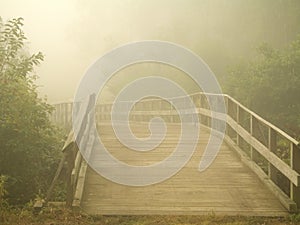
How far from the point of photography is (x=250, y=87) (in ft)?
64.3

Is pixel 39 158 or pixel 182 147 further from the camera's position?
pixel 182 147

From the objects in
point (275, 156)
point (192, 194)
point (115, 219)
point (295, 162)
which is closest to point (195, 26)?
point (275, 156)

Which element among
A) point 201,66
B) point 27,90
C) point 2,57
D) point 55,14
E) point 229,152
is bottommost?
point 229,152

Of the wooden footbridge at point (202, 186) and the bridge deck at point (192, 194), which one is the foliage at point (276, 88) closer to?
the wooden footbridge at point (202, 186)

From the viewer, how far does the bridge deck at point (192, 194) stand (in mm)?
7195

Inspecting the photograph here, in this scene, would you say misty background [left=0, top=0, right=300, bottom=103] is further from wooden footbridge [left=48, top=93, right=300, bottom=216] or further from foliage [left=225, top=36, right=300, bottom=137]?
wooden footbridge [left=48, top=93, right=300, bottom=216]

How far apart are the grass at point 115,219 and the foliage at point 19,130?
71.2 inches

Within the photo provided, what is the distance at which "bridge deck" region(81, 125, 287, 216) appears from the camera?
7.20 meters

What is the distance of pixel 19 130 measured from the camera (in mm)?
8859

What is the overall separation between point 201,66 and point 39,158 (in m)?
21.2

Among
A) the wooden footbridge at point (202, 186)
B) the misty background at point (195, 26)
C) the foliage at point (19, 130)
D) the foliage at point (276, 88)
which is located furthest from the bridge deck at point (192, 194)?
the misty background at point (195, 26)

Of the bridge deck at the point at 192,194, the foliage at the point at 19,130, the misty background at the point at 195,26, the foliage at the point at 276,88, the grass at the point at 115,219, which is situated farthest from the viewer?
the misty background at the point at 195,26

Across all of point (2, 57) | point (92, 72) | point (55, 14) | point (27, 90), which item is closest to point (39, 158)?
point (27, 90)

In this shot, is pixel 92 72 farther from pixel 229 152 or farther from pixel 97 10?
pixel 229 152
